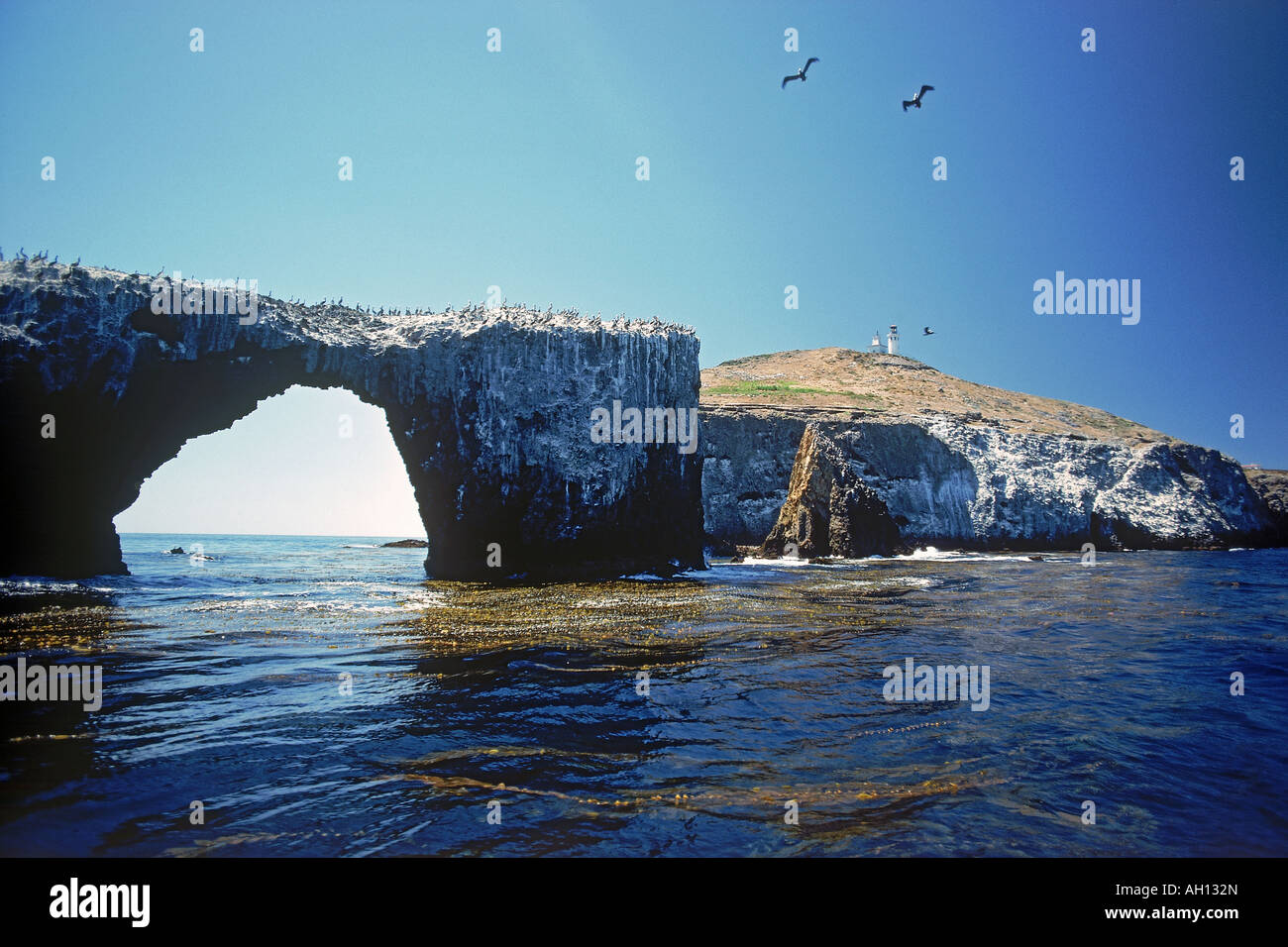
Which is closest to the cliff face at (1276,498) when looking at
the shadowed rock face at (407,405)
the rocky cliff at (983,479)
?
the rocky cliff at (983,479)

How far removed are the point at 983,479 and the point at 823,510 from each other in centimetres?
2338

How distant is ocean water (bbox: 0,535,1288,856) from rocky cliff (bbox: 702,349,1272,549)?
128ft

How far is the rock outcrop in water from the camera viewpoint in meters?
38.4

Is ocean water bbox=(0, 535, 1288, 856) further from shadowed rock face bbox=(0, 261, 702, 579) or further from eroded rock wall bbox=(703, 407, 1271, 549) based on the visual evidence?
eroded rock wall bbox=(703, 407, 1271, 549)

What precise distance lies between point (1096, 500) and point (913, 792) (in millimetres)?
62161

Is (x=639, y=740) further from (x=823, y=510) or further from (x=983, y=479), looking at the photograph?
(x=983, y=479)

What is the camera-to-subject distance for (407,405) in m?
26.5

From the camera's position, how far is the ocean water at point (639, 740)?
14.2ft

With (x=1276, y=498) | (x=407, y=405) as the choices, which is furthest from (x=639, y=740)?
(x=1276, y=498)

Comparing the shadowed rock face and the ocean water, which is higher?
the shadowed rock face

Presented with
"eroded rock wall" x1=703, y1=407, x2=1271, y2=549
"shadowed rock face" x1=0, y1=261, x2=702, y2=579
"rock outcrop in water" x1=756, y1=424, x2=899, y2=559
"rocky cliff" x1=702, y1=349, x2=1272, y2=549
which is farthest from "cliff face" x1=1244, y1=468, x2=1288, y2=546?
"shadowed rock face" x1=0, y1=261, x2=702, y2=579

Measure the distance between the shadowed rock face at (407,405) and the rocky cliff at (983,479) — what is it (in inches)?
904
